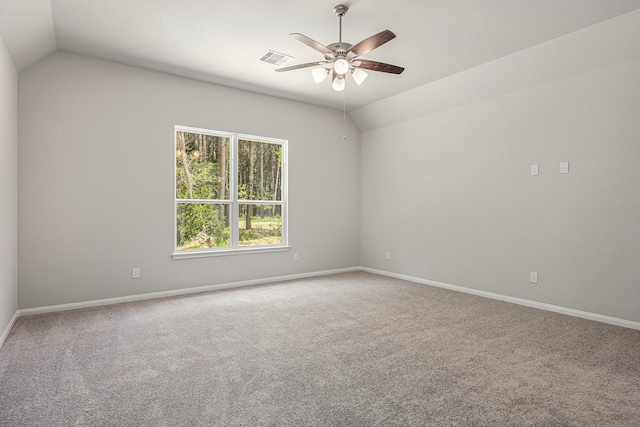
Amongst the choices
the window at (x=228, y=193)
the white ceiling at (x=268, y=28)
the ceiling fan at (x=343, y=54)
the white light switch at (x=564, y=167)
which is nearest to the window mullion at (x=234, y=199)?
the window at (x=228, y=193)

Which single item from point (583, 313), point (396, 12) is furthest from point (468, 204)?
point (396, 12)

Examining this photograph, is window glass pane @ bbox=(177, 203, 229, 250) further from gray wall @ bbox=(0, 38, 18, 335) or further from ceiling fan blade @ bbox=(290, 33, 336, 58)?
ceiling fan blade @ bbox=(290, 33, 336, 58)

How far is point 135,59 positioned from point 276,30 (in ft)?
6.14

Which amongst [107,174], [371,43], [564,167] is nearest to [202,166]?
[107,174]

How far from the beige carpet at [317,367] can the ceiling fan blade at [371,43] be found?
2453 mm

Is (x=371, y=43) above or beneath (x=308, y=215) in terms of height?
above

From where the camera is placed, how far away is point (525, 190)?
431 cm

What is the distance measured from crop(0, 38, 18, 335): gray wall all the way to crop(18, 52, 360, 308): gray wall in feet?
0.51

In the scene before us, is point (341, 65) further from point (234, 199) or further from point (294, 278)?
point (294, 278)

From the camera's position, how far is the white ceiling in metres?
3.02

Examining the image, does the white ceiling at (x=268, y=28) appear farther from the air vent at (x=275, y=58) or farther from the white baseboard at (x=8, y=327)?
the white baseboard at (x=8, y=327)

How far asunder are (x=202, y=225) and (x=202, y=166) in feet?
2.74

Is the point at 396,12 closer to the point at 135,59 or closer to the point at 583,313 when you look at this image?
the point at 135,59

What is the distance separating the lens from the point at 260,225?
5555mm
